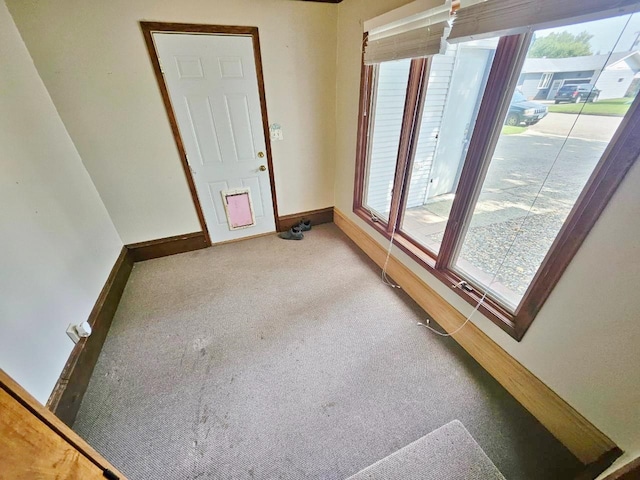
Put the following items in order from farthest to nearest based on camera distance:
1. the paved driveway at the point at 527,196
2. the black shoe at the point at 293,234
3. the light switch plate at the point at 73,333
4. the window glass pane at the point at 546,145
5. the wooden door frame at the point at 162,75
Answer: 1. the black shoe at the point at 293,234
2. the wooden door frame at the point at 162,75
3. the light switch plate at the point at 73,333
4. the paved driveway at the point at 527,196
5. the window glass pane at the point at 546,145

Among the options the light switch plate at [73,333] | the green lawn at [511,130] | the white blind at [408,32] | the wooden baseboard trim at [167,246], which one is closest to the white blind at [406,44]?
the white blind at [408,32]

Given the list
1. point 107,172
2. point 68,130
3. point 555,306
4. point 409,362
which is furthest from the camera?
point 107,172

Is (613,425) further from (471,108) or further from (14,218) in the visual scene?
(14,218)

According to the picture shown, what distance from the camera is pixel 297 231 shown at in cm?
309

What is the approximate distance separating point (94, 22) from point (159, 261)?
1.97 metres

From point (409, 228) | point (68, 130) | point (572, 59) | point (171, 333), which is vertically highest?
point (572, 59)

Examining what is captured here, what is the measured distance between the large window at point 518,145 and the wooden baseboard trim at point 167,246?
202 centimetres

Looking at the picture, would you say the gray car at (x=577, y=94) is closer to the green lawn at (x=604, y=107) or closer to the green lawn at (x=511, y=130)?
the green lawn at (x=604, y=107)

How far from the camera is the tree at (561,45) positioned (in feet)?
3.55

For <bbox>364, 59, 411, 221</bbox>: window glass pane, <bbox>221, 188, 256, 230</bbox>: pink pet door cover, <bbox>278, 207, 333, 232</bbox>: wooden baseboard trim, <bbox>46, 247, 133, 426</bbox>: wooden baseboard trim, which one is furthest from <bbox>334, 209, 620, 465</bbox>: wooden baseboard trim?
<bbox>46, 247, 133, 426</bbox>: wooden baseboard trim

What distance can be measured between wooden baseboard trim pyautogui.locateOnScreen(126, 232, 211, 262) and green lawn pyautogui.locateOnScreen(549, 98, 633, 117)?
298 cm

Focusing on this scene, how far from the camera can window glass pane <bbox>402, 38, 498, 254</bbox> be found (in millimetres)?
2158

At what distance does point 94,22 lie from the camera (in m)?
1.87

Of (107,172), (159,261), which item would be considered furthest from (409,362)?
(107,172)
